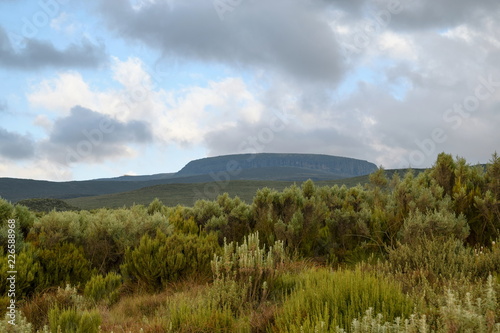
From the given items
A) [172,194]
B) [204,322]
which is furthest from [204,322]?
[172,194]

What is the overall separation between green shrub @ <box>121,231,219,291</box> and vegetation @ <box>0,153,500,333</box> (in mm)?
26

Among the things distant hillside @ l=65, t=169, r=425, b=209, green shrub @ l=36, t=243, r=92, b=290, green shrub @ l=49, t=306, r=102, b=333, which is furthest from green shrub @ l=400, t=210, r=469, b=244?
distant hillside @ l=65, t=169, r=425, b=209

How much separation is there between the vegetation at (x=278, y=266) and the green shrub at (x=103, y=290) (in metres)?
0.02

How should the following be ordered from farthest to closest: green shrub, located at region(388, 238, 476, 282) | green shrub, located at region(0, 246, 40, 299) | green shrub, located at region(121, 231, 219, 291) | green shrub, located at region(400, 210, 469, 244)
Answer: green shrub, located at region(400, 210, 469, 244) → green shrub, located at region(121, 231, 219, 291) → green shrub, located at region(0, 246, 40, 299) → green shrub, located at region(388, 238, 476, 282)

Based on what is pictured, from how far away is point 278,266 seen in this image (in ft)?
19.7

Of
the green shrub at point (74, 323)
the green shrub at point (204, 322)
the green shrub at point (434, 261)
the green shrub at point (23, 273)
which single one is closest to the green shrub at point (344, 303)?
the green shrub at point (204, 322)

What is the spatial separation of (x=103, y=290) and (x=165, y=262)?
113 centimetres

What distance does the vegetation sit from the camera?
356 centimetres

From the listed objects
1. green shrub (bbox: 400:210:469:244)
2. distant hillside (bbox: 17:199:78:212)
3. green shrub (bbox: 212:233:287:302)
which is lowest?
distant hillside (bbox: 17:199:78:212)

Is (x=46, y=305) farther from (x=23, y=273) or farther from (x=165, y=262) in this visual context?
(x=165, y=262)

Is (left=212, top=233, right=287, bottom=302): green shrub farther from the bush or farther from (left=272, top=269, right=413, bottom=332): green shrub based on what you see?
(left=272, top=269, right=413, bottom=332): green shrub

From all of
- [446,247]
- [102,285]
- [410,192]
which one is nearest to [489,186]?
[410,192]

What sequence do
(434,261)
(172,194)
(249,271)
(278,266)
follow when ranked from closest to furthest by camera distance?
(249,271) < (434,261) < (278,266) < (172,194)

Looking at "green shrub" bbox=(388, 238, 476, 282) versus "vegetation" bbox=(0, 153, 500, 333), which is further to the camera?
"green shrub" bbox=(388, 238, 476, 282)
